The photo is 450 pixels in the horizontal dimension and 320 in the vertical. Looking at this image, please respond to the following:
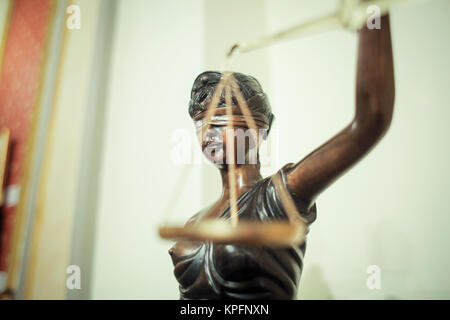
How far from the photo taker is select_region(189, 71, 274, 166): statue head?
834mm

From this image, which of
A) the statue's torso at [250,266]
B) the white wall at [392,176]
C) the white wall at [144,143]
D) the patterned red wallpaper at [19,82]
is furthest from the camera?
the white wall at [144,143]

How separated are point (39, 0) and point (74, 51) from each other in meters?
0.39

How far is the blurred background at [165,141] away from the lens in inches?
51.6

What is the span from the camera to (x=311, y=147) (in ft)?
4.69

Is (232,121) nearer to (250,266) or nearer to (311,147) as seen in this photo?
(250,266)

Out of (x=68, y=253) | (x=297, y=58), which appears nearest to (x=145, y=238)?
(x=68, y=253)

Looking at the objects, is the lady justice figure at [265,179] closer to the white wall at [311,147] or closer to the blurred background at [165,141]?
the blurred background at [165,141]

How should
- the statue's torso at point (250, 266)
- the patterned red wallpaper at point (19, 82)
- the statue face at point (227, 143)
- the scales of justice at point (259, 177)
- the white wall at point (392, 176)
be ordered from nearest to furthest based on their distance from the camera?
1. the scales of justice at point (259, 177)
2. the statue's torso at point (250, 266)
3. the statue face at point (227, 143)
4. the white wall at point (392, 176)
5. the patterned red wallpaper at point (19, 82)

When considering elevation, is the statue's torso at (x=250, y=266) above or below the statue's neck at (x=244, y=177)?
below

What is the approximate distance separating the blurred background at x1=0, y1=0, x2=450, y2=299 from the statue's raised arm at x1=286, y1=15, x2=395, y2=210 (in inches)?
29.5

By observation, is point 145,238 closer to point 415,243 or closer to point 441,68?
point 415,243

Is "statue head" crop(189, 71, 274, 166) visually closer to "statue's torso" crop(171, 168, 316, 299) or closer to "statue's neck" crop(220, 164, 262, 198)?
"statue's neck" crop(220, 164, 262, 198)

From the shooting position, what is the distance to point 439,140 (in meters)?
1.32

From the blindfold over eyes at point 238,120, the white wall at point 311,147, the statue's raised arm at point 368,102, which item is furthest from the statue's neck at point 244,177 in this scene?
the white wall at point 311,147
